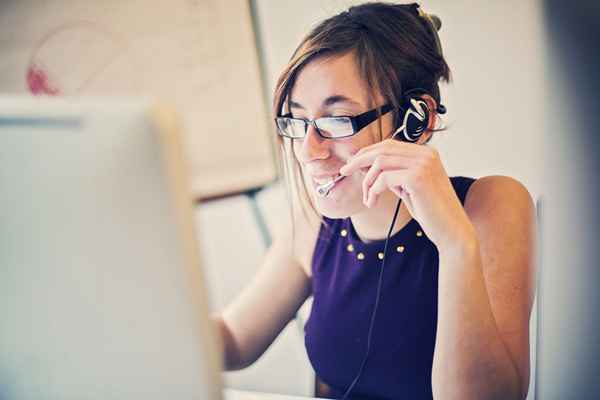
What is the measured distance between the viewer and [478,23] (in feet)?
2.59

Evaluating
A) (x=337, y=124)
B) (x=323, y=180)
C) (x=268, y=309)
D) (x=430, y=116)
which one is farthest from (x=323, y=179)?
(x=268, y=309)

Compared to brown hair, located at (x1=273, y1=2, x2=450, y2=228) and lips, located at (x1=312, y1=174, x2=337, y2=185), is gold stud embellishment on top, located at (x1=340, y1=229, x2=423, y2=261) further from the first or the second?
brown hair, located at (x1=273, y1=2, x2=450, y2=228)

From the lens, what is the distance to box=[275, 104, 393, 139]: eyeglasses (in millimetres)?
822

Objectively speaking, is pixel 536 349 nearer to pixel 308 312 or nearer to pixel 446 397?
pixel 446 397

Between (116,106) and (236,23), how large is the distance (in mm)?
734

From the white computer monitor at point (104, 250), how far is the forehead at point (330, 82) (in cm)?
47

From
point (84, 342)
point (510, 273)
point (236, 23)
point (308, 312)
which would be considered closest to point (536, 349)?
point (510, 273)

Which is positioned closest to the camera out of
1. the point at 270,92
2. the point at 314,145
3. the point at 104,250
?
the point at 104,250

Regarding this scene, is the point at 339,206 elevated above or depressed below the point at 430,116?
below

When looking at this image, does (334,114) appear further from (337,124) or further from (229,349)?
(229,349)

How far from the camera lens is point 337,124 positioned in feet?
2.75

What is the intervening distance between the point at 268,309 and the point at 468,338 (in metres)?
0.48

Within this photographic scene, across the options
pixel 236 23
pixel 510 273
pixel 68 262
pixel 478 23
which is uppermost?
pixel 236 23

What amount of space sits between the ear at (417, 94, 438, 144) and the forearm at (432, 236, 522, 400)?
202mm
